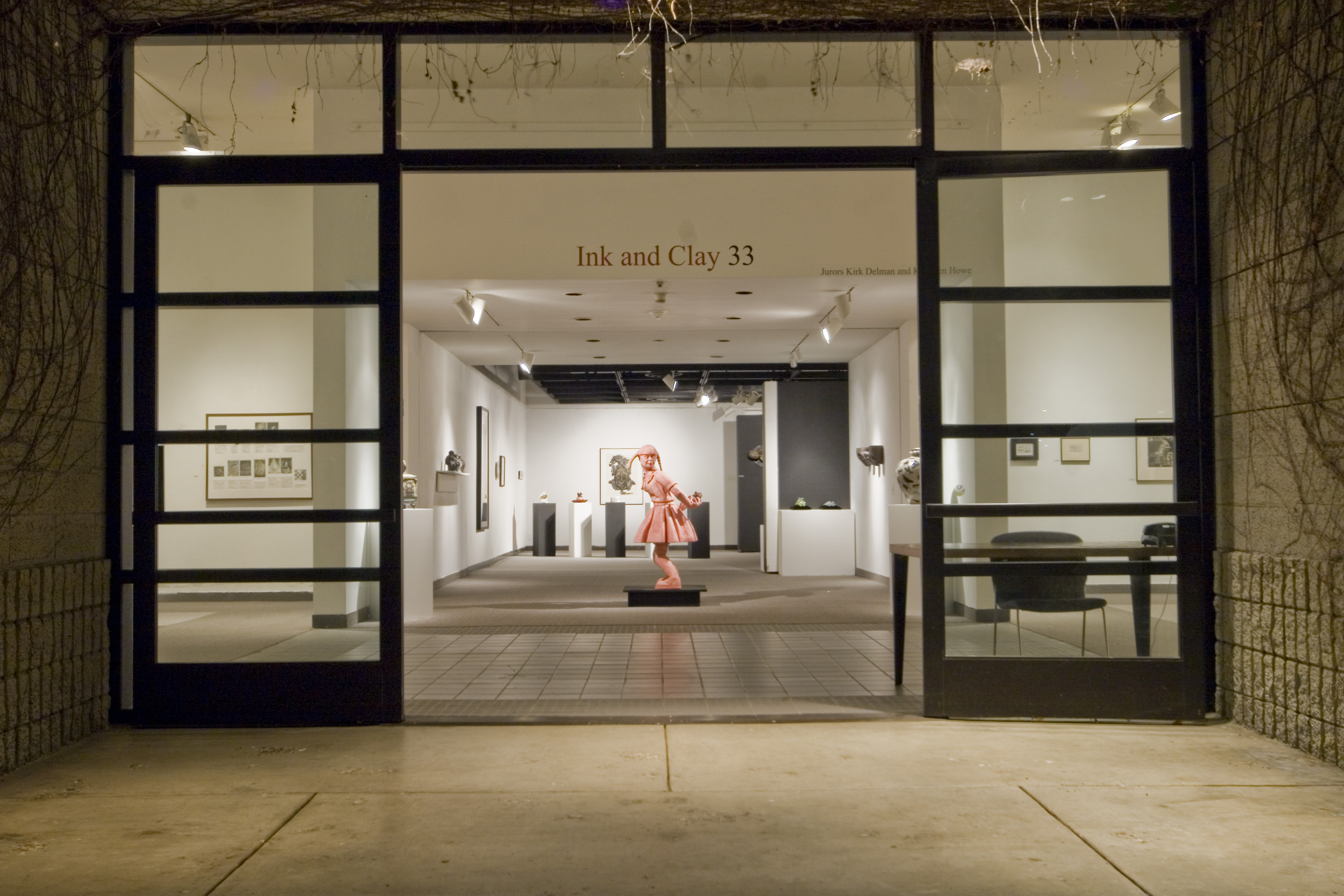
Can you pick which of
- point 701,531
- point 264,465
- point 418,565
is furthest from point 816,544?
point 264,465

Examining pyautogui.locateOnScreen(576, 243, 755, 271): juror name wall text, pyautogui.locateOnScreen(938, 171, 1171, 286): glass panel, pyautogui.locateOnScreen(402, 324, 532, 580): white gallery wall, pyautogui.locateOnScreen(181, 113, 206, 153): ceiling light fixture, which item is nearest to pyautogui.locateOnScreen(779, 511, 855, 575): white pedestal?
pyautogui.locateOnScreen(402, 324, 532, 580): white gallery wall

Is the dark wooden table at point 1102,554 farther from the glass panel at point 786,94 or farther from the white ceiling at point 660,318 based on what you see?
the white ceiling at point 660,318

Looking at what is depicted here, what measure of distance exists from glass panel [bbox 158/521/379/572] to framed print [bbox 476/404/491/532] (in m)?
10.9

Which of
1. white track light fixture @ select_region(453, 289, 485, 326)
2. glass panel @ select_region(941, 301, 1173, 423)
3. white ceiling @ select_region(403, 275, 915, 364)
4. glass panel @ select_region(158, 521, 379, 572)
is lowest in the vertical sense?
glass panel @ select_region(158, 521, 379, 572)

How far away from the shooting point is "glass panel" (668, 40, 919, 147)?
485 centimetres

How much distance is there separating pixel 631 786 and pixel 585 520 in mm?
15930

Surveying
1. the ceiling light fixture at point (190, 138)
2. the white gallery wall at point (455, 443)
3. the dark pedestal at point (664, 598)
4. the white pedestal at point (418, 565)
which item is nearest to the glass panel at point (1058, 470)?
the ceiling light fixture at point (190, 138)

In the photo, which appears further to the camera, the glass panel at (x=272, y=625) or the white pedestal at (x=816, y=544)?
the white pedestal at (x=816, y=544)

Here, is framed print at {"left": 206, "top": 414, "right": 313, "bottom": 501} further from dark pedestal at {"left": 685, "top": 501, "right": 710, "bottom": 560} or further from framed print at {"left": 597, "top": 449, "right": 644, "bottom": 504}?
framed print at {"left": 597, "top": 449, "right": 644, "bottom": 504}

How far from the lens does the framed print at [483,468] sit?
15.8 m

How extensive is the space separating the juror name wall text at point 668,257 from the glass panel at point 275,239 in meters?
0.99

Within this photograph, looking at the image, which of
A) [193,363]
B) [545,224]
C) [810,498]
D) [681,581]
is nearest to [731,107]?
[545,224]

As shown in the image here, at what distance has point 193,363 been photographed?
4.84m

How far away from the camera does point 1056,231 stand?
188 inches
